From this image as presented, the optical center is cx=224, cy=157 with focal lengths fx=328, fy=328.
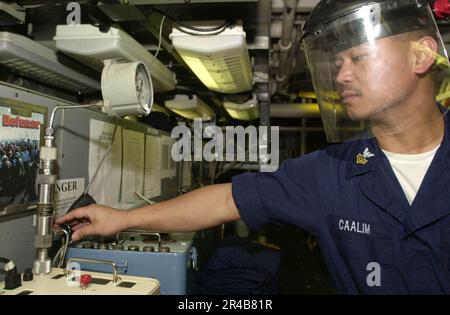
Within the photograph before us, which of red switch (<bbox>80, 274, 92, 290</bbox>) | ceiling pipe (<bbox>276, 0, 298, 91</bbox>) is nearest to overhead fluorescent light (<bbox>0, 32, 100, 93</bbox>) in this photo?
red switch (<bbox>80, 274, 92, 290</bbox>)

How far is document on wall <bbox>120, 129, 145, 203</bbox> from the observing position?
1877mm

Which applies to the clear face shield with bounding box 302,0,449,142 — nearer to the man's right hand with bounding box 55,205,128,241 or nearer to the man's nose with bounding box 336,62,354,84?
the man's nose with bounding box 336,62,354,84

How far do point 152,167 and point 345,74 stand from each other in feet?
5.37

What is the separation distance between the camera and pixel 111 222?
3.98ft

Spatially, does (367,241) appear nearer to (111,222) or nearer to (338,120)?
(338,120)

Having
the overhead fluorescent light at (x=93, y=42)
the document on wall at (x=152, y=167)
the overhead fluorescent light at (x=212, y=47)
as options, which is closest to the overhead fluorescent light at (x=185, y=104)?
the document on wall at (x=152, y=167)

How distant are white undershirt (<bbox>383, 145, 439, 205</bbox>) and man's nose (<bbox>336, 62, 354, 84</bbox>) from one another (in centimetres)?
32

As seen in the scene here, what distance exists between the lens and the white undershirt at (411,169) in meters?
1.07

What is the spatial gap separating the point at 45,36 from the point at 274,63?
1.44 metres

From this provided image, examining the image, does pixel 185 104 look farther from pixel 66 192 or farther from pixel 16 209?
pixel 16 209

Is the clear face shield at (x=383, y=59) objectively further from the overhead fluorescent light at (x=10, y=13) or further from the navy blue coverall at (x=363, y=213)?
the overhead fluorescent light at (x=10, y=13)

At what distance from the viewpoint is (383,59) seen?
94cm

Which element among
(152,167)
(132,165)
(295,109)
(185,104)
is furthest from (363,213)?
(295,109)
